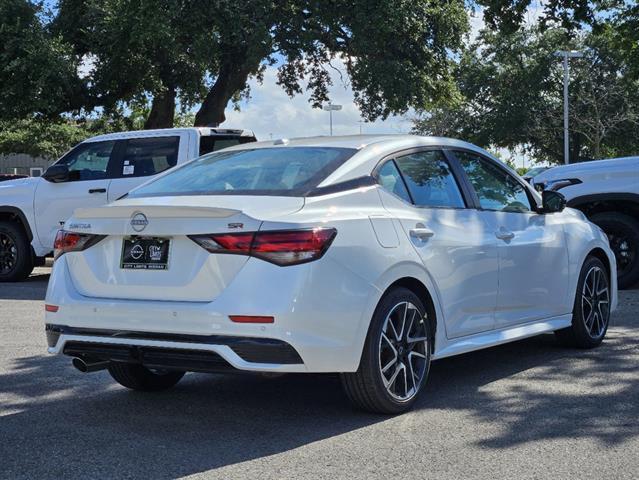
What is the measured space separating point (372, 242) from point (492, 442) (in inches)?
48.5

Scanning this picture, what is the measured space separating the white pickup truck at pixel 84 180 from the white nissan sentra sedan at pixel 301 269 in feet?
20.1

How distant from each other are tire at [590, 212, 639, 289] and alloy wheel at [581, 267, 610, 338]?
370cm

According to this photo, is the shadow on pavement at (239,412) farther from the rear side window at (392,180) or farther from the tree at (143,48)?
the tree at (143,48)

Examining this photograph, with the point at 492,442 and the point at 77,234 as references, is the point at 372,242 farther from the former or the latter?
the point at 77,234

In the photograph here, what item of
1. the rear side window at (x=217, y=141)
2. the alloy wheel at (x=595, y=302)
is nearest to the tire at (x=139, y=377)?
the alloy wheel at (x=595, y=302)

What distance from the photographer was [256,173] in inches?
219

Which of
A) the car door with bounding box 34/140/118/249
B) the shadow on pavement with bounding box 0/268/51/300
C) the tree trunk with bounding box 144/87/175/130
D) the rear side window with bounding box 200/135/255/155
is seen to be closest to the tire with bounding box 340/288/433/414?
the shadow on pavement with bounding box 0/268/51/300

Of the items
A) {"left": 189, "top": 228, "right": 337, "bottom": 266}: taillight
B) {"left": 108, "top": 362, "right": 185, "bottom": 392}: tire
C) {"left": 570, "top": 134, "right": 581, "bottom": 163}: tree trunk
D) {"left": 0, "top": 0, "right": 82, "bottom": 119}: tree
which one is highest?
{"left": 0, "top": 0, "right": 82, "bottom": 119}: tree

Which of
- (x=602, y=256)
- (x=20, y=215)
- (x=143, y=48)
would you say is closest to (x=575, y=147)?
(x=143, y=48)

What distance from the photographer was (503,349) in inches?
301

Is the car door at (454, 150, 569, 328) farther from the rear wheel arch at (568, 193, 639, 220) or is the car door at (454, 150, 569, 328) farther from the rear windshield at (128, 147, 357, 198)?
the rear wheel arch at (568, 193, 639, 220)

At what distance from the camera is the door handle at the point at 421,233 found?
5.48 metres

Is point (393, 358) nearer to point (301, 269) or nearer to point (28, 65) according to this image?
point (301, 269)

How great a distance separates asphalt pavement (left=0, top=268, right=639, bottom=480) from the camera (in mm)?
4344
